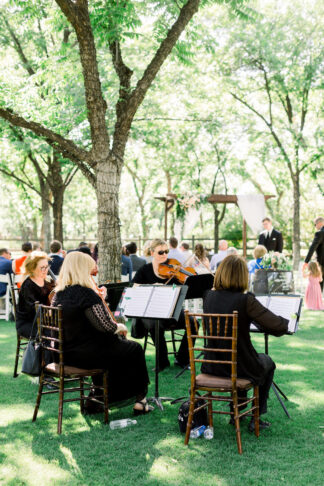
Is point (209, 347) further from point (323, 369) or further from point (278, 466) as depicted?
point (323, 369)

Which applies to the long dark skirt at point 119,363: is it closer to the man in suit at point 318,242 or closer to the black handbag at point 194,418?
the black handbag at point 194,418

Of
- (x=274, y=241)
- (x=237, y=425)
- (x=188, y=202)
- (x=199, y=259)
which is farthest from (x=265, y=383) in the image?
(x=188, y=202)

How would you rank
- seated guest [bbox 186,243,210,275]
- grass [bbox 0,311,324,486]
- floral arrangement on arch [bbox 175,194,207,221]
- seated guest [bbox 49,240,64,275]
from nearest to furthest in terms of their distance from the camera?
grass [bbox 0,311,324,486] < seated guest [bbox 186,243,210,275] < seated guest [bbox 49,240,64,275] < floral arrangement on arch [bbox 175,194,207,221]

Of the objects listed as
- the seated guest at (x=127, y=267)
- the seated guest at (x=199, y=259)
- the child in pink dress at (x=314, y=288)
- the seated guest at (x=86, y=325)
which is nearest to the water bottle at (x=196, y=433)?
the seated guest at (x=86, y=325)

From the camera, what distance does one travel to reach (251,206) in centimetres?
1839

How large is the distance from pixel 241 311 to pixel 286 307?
836 millimetres

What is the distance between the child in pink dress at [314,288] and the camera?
1165 centimetres

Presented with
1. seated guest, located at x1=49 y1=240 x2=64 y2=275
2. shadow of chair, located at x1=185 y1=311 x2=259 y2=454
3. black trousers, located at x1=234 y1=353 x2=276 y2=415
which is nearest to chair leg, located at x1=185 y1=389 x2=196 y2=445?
shadow of chair, located at x1=185 y1=311 x2=259 y2=454

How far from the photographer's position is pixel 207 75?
928 inches

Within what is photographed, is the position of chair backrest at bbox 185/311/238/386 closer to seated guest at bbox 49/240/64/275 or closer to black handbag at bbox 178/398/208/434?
black handbag at bbox 178/398/208/434

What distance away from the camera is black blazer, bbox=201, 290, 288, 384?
438 cm

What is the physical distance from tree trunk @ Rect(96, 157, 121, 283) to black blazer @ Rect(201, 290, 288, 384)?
124 inches

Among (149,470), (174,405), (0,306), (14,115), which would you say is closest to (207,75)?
(0,306)

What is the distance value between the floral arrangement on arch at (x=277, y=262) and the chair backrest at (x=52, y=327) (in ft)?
17.9
